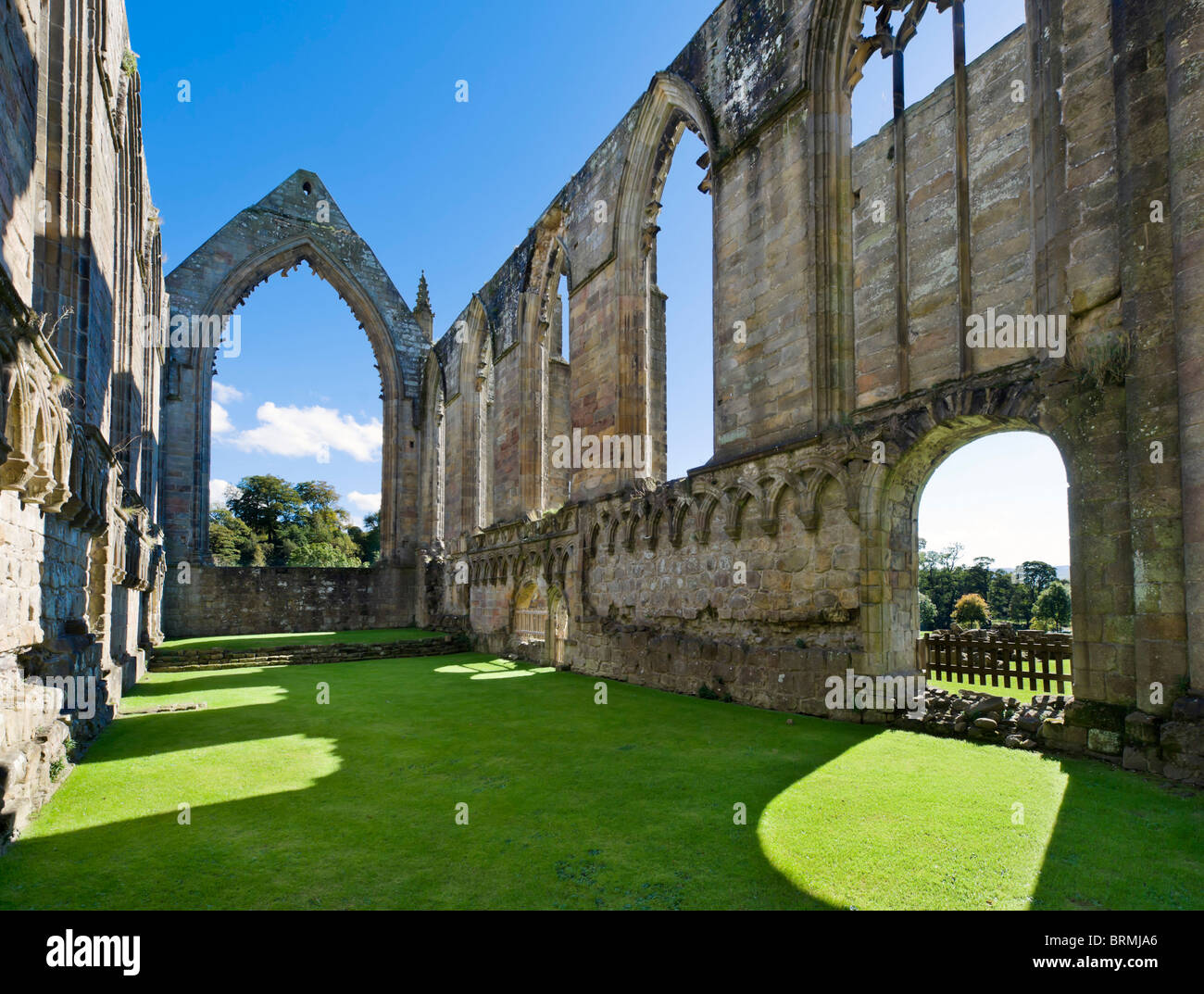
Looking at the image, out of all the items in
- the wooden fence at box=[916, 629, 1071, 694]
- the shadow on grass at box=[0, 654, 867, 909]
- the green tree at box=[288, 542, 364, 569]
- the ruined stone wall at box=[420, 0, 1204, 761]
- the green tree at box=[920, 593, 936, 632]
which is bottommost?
the green tree at box=[920, 593, 936, 632]

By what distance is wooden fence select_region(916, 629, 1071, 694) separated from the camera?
1003 cm

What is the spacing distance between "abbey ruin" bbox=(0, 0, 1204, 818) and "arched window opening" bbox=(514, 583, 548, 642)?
0.08m

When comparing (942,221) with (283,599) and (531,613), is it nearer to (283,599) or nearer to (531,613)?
(531,613)

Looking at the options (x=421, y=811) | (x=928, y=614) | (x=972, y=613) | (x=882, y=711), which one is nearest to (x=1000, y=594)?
(x=928, y=614)

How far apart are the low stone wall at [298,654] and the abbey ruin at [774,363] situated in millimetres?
779

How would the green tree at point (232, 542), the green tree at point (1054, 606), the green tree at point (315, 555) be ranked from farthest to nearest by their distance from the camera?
the green tree at point (315, 555), the green tree at point (232, 542), the green tree at point (1054, 606)

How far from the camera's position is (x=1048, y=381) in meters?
5.34

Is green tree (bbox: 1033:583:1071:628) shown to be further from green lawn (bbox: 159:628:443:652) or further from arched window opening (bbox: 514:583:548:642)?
green lawn (bbox: 159:628:443:652)

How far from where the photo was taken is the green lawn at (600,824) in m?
2.82

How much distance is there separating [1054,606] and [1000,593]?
5.54 metres

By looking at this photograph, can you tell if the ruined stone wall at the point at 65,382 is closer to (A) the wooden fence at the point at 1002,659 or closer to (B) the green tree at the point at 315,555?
(A) the wooden fence at the point at 1002,659

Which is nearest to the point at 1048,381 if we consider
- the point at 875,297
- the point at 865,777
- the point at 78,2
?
the point at 865,777

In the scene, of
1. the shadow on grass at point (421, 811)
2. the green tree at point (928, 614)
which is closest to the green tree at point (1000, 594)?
the green tree at point (928, 614)

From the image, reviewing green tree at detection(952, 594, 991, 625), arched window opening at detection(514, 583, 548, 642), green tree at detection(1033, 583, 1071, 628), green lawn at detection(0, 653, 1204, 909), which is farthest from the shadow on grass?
green tree at detection(1033, 583, 1071, 628)
